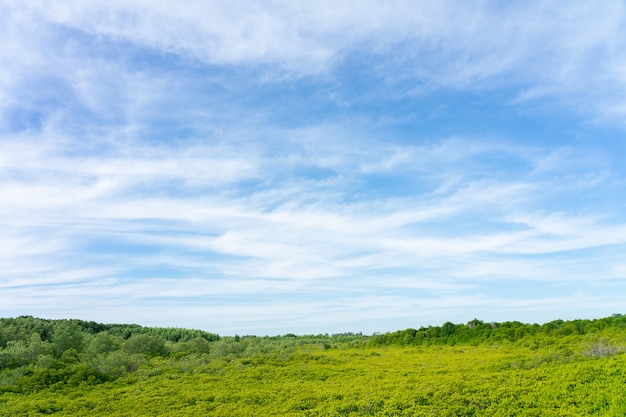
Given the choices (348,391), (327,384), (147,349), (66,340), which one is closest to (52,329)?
(66,340)

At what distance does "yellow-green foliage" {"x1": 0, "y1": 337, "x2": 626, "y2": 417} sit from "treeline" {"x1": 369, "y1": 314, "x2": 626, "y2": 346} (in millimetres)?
15554

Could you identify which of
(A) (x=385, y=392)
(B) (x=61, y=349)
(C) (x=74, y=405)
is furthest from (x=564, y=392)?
(B) (x=61, y=349)

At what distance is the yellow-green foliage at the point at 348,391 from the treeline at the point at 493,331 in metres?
15.6

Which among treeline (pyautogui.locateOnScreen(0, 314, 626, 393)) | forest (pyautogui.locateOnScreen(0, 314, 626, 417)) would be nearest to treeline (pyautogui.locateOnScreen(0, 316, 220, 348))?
treeline (pyautogui.locateOnScreen(0, 314, 626, 393))

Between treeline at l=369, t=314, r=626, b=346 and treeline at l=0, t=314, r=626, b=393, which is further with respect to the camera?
treeline at l=369, t=314, r=626, b=346

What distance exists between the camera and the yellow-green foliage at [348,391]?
1792 cm

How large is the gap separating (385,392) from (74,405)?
1854 cm

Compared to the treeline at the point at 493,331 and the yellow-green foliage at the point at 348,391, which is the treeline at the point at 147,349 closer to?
the treeline at the point at 493,331

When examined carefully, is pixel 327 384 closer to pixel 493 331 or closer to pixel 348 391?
pixel 348 391

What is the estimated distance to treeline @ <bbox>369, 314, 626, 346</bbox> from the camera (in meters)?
44.3

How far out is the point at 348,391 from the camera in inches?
911

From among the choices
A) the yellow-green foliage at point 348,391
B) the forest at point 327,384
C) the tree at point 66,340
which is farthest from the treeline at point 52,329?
the yellow-green foliage at point 348,391

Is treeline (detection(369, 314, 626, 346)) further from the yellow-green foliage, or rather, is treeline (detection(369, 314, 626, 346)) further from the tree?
the tree

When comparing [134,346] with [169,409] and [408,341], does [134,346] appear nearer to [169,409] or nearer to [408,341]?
[169,409]
